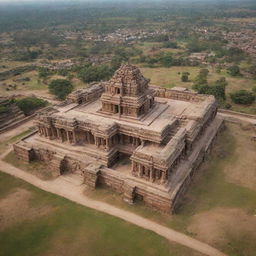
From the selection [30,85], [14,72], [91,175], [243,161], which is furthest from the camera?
[14,72]

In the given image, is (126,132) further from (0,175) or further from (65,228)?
(0,175)

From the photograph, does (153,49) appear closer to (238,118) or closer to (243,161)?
(238,118)

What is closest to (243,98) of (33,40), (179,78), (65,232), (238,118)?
(238,118)

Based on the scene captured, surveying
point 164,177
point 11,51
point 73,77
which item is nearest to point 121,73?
point 164,177

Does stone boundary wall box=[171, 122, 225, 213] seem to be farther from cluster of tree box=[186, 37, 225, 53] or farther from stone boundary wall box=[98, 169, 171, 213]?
cluster of tree box=[186, 37, 225, 53]

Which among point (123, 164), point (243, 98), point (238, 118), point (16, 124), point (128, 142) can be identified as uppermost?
point (128, 142)

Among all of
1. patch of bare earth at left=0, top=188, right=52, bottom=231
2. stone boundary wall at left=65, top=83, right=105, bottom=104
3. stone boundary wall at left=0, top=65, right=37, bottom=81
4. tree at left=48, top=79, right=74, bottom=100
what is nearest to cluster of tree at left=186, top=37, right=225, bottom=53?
stone boundary wall at left=0, top=65, right=37, bottom=81
